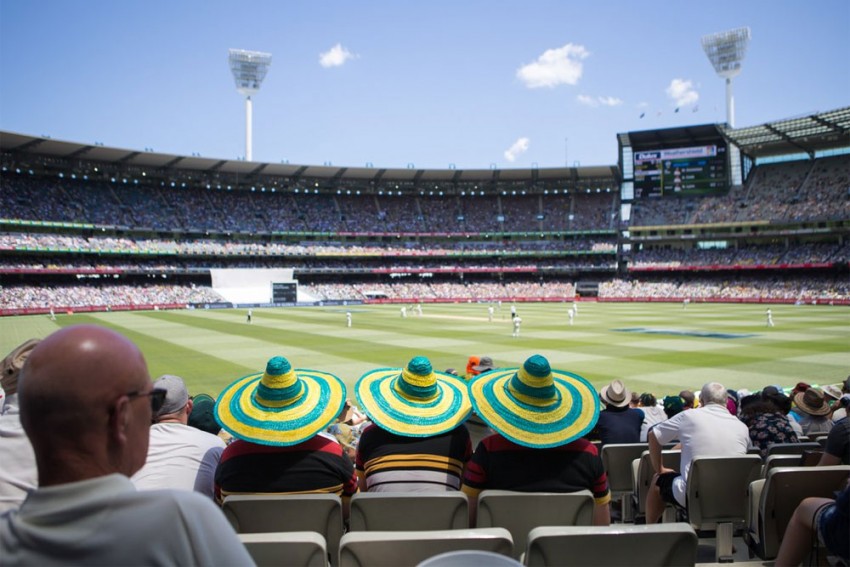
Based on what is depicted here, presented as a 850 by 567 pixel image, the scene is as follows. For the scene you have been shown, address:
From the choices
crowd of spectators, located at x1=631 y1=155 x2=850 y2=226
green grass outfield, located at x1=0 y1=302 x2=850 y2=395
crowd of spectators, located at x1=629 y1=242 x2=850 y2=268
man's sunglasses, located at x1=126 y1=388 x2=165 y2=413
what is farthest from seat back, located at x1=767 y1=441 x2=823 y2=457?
crowd of spectators, located at x1=631 y1=155 x2=850 y2=226

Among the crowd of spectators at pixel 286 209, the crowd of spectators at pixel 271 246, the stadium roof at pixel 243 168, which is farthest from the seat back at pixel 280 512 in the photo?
the crowd of spectators at pixel 286 209

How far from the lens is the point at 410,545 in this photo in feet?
9.53

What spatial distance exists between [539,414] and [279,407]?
7.60 ft

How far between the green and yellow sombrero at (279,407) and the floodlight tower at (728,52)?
91052 millimetres

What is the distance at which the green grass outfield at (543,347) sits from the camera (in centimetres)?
1933

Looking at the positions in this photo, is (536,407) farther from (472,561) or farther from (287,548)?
(472,561)

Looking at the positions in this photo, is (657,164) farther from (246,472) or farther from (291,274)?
(246,472)

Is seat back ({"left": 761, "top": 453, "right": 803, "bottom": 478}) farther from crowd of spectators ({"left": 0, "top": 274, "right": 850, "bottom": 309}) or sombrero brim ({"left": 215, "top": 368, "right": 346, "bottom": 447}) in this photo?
crowd of spectators ({"left": 0, "top": 274, "right": 850, "bottom": 309})

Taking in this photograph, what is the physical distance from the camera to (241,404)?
5.20 m

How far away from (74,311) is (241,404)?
6305 centimetres

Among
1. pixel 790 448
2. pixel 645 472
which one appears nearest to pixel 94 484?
pixel 645 472

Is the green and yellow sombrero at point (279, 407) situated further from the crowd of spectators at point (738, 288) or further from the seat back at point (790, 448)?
the crowd of spectators at point (738, 288)

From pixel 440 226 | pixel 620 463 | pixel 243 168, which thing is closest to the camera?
pixel 620 463

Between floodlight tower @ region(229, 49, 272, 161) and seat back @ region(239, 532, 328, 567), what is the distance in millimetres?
94189
